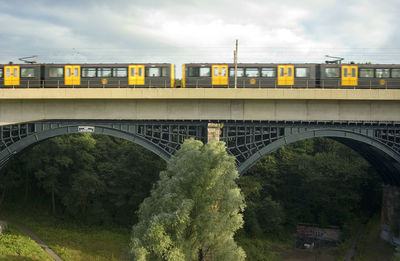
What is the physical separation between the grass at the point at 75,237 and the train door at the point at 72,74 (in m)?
14.3

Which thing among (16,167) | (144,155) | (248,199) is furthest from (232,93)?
(16,167)

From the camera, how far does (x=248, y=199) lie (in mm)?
40531

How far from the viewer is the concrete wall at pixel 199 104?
1051 inches

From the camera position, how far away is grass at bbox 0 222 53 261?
26922 mm

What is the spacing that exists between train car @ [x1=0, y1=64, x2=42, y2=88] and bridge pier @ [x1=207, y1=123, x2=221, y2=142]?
14223 mm

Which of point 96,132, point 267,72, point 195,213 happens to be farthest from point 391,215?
point 96,132

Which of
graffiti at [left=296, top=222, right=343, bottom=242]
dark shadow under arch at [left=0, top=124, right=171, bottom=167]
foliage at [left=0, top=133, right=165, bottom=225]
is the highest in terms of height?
dark shadow under arch at [left=0, top=124, right=171, bottom=167]

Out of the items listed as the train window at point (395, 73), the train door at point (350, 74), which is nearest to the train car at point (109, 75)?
the train door at point (350, 74)

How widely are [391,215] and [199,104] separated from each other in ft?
73.0

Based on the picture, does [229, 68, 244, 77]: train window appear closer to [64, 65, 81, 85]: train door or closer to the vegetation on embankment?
[64, 65, 81, 85]: train door

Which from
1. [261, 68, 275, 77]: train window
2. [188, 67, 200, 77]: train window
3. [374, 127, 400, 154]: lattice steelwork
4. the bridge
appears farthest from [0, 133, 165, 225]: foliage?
[374, 127, 400, 154]: lattice steelwork

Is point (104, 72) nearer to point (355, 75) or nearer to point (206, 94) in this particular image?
point (206, 94)

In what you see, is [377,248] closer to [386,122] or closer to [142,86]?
[386,122]

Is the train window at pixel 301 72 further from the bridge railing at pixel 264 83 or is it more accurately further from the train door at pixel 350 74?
the train door at pixel 350 74
